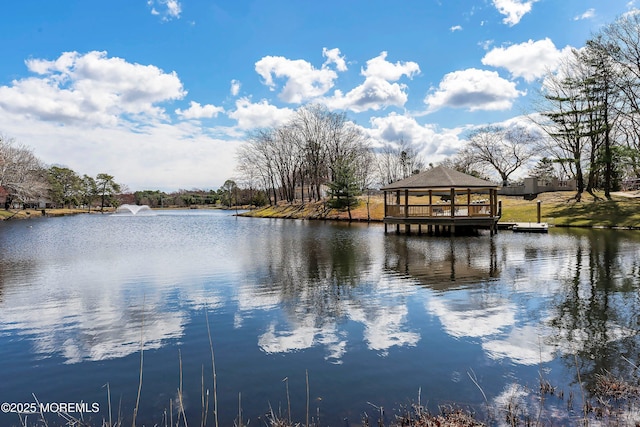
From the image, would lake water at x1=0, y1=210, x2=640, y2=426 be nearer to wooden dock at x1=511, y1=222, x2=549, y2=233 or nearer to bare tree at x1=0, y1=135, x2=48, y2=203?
wooden dock at x1=511, y1=222, x2=549, y2=233

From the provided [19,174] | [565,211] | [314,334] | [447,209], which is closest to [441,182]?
[447,209]

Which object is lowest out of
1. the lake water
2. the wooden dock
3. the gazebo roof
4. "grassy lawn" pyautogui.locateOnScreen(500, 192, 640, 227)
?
the lake water

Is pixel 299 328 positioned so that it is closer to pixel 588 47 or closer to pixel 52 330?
pixel 52 330

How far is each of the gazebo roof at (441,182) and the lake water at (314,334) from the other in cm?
1056

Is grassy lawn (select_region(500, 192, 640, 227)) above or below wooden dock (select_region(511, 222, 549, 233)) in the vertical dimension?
above

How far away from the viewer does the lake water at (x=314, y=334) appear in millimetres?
4613

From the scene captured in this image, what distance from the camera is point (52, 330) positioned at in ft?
23.1

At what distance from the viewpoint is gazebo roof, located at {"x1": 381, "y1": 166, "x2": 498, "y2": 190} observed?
2372cm

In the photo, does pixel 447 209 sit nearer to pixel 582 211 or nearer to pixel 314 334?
pixel 582 211

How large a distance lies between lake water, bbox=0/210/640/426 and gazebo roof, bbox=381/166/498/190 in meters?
10.6

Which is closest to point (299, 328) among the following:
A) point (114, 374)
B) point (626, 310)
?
point (114, 374)

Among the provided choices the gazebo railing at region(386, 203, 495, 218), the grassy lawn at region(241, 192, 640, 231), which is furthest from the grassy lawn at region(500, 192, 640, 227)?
the gazebo railing at region(386, 203, 495, 218)

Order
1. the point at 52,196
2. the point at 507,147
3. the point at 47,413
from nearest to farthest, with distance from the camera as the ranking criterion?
the point at 47,413, the point at 507,147, the point at 52,196

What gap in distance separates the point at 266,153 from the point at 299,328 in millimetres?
57159
